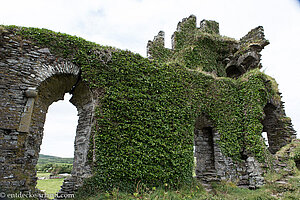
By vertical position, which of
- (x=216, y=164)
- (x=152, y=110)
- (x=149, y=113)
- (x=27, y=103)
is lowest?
(x=216, y=164)

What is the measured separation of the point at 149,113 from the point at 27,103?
13.3 feet

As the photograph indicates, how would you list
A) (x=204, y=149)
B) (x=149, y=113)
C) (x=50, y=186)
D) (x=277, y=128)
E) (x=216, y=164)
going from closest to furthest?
(x=149, y=113) < (x=216, y=164) < (x=50, y=186) < (x=204, y=149) < (x=277, y=128)

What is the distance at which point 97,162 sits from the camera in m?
6.08

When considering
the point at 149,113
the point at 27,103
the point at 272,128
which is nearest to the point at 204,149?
the point at 149,113

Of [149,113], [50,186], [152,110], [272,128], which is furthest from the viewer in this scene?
[272,128]

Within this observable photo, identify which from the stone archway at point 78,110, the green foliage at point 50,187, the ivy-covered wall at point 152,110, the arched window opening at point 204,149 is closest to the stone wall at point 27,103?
the stone archway at point 78,110

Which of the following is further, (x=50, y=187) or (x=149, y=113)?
(x=50, y=187)

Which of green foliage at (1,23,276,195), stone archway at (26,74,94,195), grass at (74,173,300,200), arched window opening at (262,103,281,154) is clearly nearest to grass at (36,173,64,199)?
stone archway at (26,74,94,195)

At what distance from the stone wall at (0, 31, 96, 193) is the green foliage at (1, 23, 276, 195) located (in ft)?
1.22

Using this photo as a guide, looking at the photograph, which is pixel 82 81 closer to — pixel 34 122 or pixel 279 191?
pixel 34 122

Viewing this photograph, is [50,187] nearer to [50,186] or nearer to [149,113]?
[50,186]

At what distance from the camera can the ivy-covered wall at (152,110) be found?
6.31m

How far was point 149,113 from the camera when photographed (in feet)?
23.7

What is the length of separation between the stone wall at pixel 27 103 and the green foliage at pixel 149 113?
1.22 feet
